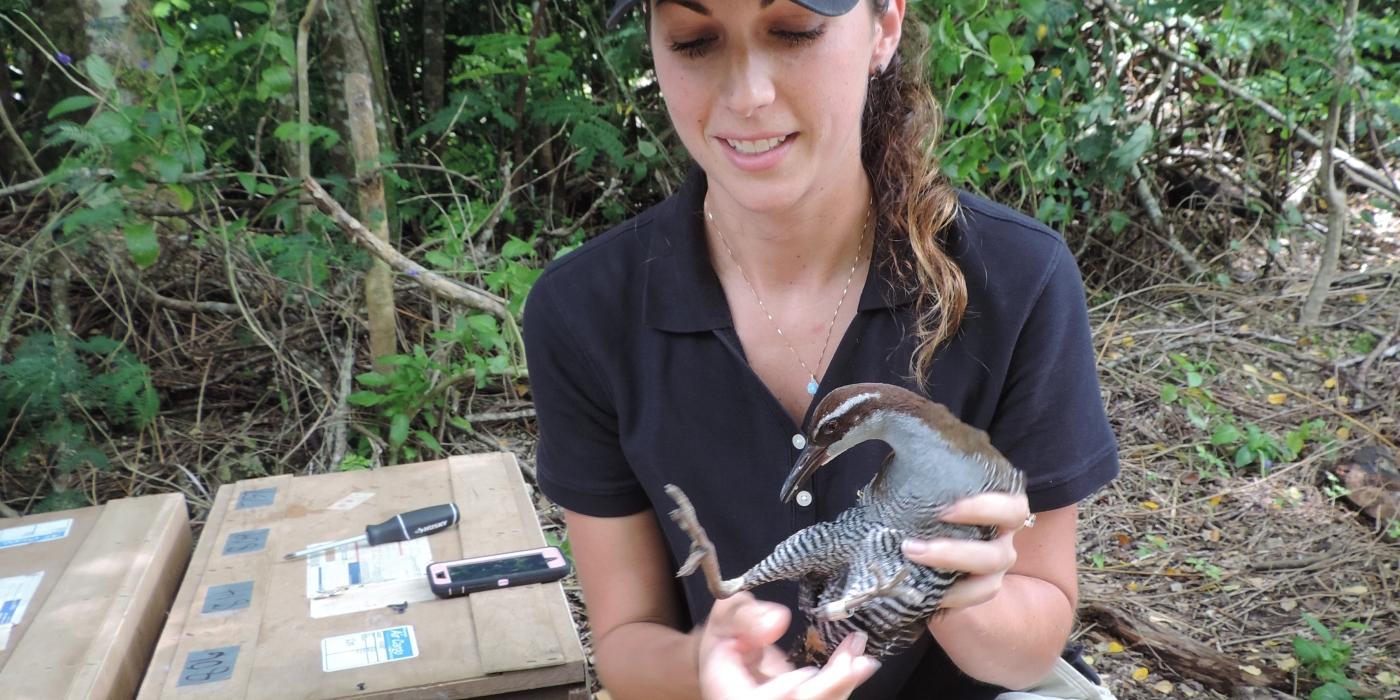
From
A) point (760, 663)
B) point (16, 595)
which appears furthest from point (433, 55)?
point (760, 663)

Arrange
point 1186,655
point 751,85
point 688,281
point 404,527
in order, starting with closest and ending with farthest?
point 751,85 < point 688,281 < point 404,527 < point 1186,655

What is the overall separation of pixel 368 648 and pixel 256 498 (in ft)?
3.57

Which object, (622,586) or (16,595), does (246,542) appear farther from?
(622,586)

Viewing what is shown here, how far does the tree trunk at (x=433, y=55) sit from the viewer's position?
6.49 metres

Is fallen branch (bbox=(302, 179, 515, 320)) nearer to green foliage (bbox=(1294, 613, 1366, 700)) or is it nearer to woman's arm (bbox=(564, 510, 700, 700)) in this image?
woman's arm (bbox=(564, 510, 700, 700))

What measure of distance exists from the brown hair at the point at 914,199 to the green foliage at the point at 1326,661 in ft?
7.68

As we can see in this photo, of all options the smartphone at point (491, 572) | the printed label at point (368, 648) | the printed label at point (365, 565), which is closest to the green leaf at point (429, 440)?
the printed label at point (365, 565)

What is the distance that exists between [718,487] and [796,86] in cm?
77

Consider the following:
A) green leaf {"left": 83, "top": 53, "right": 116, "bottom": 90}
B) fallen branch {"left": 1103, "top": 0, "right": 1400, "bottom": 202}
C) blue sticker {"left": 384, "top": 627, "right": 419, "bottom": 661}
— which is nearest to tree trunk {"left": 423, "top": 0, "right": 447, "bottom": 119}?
→ green leaf {"left": 83, "top": 53, "right": 116, "bottom": 90}

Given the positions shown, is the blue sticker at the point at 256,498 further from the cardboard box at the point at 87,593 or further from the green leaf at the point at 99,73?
the green leaf at the point at 99,73

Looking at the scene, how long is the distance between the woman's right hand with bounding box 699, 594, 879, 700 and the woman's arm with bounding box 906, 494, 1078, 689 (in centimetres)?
16

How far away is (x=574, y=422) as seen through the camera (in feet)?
7.23

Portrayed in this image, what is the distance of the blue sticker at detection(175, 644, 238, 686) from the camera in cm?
247

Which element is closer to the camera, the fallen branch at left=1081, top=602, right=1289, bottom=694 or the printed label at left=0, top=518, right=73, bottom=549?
the printed label at left=0, top=518, right=73, bottom=549
